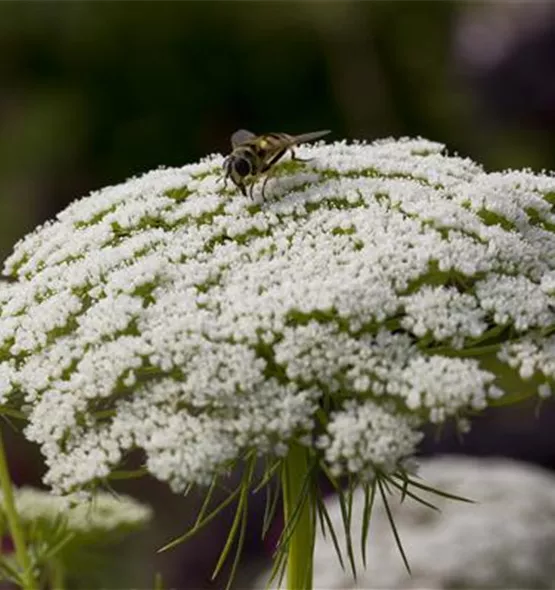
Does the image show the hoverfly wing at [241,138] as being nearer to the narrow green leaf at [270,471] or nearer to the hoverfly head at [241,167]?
the hoverfly head at [241,167]

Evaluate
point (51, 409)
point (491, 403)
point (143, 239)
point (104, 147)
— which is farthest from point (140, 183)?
point (104, 147)

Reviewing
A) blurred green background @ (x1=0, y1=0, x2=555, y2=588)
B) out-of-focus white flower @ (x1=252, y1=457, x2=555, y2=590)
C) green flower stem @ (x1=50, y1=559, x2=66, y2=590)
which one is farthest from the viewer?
blurred green background @ (x1=0, y1=0, x2=555, y2=588)

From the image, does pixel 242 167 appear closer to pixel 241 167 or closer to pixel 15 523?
pixel 241 167

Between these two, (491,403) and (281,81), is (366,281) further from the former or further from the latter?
(281,81)

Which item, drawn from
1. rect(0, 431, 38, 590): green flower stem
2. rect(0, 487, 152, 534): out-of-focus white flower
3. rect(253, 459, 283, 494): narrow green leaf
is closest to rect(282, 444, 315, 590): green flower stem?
rect(253, 459, 283, 494): narrow green leaf

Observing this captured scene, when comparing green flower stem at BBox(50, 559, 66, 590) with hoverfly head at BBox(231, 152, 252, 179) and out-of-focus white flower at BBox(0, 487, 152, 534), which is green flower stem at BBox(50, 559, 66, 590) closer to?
out-of-focus white flower at BBox(0, 487, 152, 534)

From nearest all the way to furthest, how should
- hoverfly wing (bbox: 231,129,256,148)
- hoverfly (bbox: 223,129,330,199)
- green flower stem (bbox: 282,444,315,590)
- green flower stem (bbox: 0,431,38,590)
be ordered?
green flower stem (bbox: 282,444,315,590), green flower stem (bbox: 0,431,38,590), hoverfly (bbox: 223,129,330,199), hoverfly wing (bbox: 231,129,256,148)

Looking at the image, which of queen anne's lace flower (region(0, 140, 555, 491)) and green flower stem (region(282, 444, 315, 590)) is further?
green flower stem (region(282, 444, 315, 590))

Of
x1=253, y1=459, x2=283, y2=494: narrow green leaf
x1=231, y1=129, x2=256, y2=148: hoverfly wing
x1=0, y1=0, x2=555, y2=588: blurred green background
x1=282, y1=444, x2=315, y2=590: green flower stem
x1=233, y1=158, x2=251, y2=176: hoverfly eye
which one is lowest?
x1=282, y1=444, x2=315, y2=590: green flower stem

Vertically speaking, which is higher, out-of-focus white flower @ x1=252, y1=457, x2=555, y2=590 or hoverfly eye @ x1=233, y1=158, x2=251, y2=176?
hoverfly eye @ x1=233, y1=158, x2=251, y2=176
